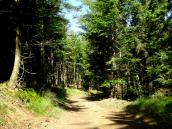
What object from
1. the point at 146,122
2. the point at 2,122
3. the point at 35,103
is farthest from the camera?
the point at 35,103

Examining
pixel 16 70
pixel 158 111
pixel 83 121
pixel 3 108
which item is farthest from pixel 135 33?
pixel 3 108

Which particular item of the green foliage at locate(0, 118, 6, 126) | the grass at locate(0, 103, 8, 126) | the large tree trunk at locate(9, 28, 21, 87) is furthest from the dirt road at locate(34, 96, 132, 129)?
the large tree trunk at locate(9, 28, 21, 87)

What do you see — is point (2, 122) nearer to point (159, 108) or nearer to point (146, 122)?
point (146, 122)

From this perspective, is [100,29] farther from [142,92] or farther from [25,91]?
[25,91]

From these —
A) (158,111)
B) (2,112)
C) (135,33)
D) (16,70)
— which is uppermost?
(135,33)

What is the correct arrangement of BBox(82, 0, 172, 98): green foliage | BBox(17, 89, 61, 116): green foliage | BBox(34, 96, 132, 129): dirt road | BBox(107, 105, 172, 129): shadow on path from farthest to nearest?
1. BBox(82, 0, 172, 98): green foliage
2. BBox(17, 89, 61, 116): green foliage
3. BBox(34, 96, 132, 129): dirt road
4. BBox(107, 105, 172, 129): shadow on path

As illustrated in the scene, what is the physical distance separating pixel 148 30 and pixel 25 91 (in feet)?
58.0

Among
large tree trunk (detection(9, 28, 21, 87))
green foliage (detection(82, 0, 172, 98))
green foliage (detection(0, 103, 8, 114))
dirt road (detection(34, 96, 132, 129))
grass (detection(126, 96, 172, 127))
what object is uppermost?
green foliage (detection(82, 0, 172, 98))

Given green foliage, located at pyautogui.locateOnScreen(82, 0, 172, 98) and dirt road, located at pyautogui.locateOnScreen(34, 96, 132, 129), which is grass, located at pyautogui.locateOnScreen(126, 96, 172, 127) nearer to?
dirt road, located at pyautogui.locateOnScreen(34, 96, 132, 129)

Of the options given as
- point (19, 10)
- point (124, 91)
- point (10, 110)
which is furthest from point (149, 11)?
point (10, 110)

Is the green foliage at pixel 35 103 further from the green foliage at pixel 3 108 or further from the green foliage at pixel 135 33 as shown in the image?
the green foliage at pixel 135 33

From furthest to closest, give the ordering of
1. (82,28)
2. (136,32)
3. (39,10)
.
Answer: (82,28) → (136,32) → (39,10)

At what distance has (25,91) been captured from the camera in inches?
806

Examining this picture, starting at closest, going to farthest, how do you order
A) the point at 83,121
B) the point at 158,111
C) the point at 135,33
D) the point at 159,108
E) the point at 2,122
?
the point at 2,122 < the point at 83,121 < the point at 158,111 < the point at 159,108 < the point at 135,33
